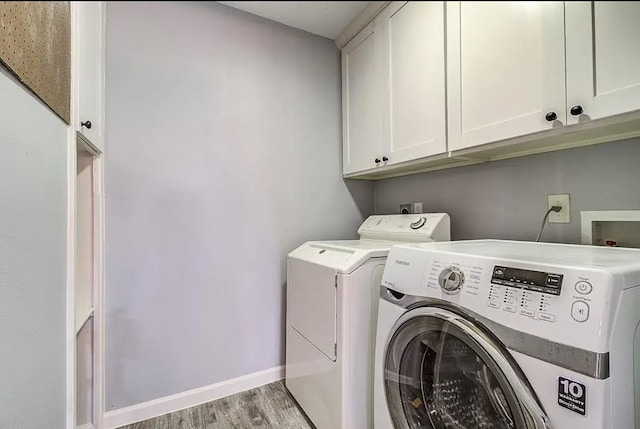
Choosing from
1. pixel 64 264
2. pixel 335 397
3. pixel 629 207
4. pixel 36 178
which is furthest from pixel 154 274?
pixel 629 207

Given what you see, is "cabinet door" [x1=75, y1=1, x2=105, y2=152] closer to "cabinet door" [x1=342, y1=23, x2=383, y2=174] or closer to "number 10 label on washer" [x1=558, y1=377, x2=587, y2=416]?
"cabinet door" [x1=342, y1=23, x2=383, y2=174]

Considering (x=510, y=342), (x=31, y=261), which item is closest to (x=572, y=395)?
(x=510, y=342)

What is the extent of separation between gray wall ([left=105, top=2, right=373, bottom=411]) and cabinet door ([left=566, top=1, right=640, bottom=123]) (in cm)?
138

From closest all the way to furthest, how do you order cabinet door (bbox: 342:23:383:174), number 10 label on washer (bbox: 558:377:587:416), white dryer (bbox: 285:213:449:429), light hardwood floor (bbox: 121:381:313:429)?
number 10 label on washer (bbox: 558:377:587:416) < white dryer (bbox: 285:213:449:429) < light hardwood floor (bbox: 121:381:313:429) < cabinet door (bbox: 342:23:383:174)

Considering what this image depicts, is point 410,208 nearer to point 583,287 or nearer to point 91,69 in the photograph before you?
point 583,287

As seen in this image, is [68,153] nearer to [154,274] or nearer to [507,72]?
[154,274]

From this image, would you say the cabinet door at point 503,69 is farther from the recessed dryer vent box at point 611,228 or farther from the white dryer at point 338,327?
the white dryer at point 338,327

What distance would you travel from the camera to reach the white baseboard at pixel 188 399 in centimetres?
151

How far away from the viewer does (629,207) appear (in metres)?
1.06

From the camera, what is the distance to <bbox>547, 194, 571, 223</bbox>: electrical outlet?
3.99 feet

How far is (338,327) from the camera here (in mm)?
1224

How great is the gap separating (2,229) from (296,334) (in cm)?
126

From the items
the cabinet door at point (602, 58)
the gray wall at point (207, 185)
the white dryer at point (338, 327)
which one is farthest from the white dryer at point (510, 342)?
the gray wall at point (207, 185)

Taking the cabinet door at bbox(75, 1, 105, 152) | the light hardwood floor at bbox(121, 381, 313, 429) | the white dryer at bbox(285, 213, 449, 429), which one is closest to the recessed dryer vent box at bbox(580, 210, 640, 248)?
the white dryer at bbox(285, 213, 449, 429)
